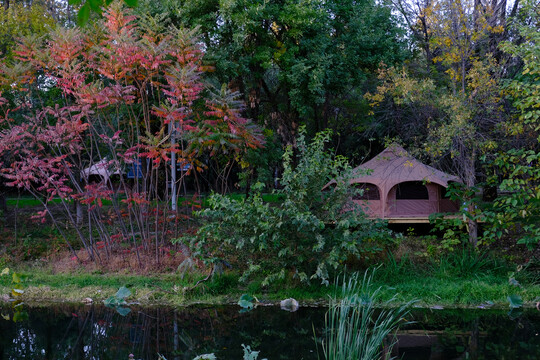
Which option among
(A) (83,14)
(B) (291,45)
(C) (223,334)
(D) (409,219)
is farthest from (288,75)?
(A) (83,14)

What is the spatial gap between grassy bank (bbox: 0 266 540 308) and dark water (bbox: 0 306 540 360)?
0.47 m

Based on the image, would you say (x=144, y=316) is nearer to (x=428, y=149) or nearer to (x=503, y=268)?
(x=428, y=149)

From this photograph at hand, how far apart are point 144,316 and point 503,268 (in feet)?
21.5

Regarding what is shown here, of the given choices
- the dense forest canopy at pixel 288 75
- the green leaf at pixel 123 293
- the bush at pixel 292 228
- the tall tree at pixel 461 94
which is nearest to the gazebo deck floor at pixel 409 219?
the dense forest canopy at pixel 288 75

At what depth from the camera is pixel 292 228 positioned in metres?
8.75

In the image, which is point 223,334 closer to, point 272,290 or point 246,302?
point 246,302

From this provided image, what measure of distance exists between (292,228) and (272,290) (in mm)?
1252

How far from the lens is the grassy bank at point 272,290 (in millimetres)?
8695

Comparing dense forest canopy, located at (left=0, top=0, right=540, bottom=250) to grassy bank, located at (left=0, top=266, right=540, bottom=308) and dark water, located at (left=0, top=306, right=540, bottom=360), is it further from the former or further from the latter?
dark water, located at (left=0, top=306, right=540, bottom=360)

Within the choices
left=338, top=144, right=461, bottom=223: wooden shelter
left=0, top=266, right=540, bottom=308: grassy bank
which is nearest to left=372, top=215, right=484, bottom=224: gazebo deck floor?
left=338, top=144, right=461, bottom=223: wooden shelter

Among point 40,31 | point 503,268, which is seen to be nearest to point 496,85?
point 503,268

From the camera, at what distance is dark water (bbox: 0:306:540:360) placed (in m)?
6.16

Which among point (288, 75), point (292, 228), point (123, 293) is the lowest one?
point (123, 293)

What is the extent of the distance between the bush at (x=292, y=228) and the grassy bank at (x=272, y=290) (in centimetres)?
36
